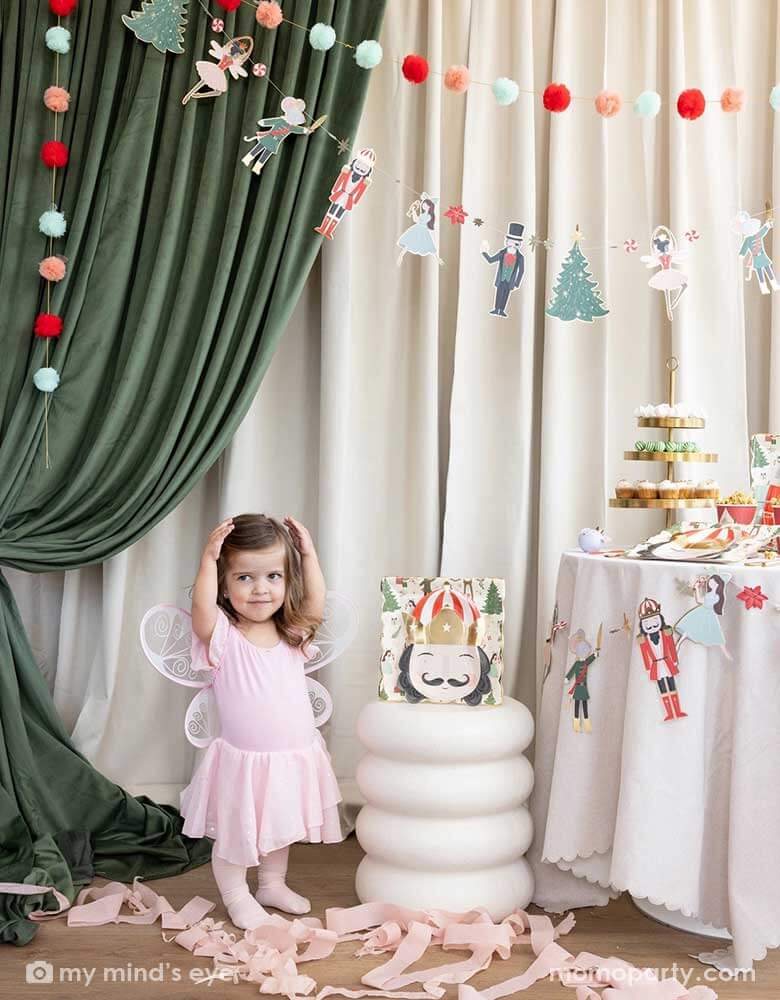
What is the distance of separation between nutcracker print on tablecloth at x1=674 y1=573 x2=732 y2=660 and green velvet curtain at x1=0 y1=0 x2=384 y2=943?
1302 millimetres

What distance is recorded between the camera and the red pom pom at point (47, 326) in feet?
9.16

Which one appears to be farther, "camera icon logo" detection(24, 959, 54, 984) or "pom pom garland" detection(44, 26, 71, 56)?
"pom pom garland" detection(44, 26, 71, 56)

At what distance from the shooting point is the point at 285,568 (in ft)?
8.30

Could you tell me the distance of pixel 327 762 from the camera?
252 centimetres

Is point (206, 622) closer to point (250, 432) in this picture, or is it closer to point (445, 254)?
point (250, 432)

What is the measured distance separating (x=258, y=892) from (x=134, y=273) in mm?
1641

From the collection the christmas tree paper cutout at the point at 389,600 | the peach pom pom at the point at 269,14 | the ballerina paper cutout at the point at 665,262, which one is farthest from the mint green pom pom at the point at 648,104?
the christmas tree paper cutout at the point at 389,600

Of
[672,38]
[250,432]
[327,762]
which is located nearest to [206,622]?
[327,762]

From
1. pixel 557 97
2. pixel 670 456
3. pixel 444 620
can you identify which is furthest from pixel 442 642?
pixel 557 97

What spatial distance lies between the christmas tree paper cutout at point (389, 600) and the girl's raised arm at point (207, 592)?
1.34 feet

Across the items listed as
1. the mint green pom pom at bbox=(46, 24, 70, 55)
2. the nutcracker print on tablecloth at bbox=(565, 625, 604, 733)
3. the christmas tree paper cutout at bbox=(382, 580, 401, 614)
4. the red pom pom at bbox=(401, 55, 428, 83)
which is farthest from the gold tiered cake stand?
the mint green pom pom at bbox=(46, 24, 70, 55)

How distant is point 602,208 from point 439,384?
68 cm

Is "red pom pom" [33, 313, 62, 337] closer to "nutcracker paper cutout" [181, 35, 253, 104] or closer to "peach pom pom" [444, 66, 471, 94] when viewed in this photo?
"nutcracker paper cutout" [181, 35, 253, 104]

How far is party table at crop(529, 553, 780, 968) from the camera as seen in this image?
2143 mm
